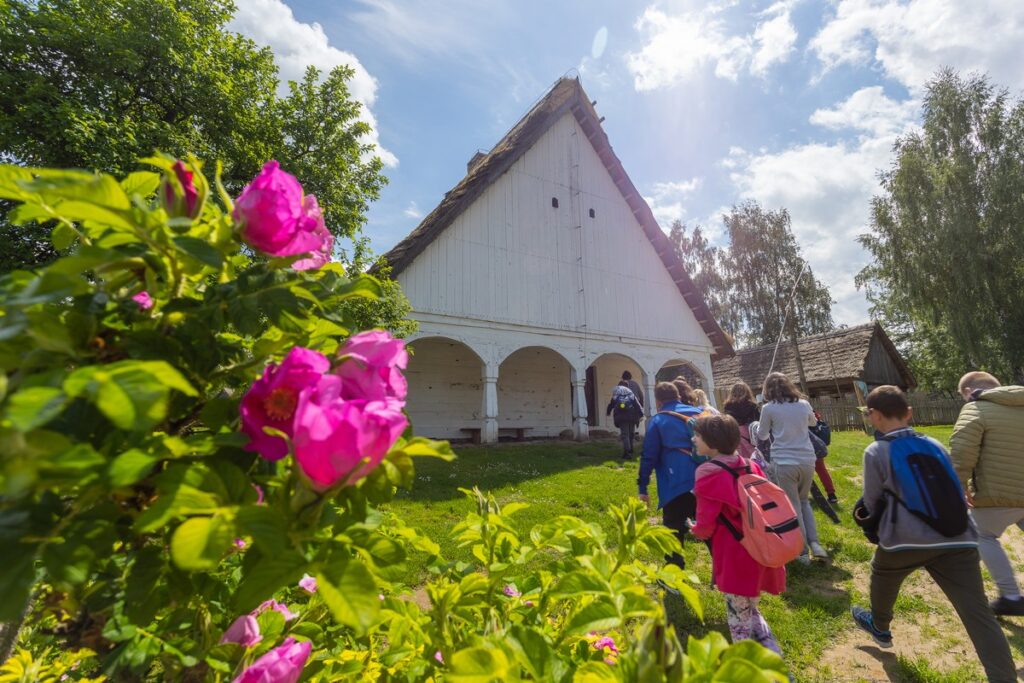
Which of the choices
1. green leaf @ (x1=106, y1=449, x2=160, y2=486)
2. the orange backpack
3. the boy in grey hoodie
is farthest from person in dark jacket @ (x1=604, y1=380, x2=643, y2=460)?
green leaf @ (x1=106, y1=449, x2=160, y2=486)

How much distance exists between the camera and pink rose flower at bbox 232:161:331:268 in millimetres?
725

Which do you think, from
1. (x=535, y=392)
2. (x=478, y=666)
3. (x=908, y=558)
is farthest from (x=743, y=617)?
(x=535, y=392)

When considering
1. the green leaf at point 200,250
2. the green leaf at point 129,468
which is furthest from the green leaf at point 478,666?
the green leaf at point 200,250

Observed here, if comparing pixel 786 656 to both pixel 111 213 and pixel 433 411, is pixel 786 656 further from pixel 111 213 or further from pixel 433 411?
pixel 433 411

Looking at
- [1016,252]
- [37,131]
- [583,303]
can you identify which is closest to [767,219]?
[1016,252]

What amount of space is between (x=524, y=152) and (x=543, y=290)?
3935mm

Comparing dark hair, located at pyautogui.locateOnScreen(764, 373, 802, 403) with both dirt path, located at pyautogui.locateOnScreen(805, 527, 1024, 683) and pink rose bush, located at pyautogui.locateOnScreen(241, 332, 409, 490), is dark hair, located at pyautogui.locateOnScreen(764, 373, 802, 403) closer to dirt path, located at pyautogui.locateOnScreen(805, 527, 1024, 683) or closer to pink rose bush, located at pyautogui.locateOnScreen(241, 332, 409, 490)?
dirt path, located at pyautogui.locateOnScreen(805, 527, 1024, 683)

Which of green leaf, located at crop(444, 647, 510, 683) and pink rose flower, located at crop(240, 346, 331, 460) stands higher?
pink rose flower, located at crop(240, 346, 331, 460)

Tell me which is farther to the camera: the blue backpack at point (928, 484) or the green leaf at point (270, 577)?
the blue backpack at point (928, 484)

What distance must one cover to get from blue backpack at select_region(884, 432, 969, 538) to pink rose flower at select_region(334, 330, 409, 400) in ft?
10.8

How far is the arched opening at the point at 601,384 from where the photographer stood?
53.0 ft

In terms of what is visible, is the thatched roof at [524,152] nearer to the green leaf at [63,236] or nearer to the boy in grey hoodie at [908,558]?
the boy in grey hoodie at [908,558]


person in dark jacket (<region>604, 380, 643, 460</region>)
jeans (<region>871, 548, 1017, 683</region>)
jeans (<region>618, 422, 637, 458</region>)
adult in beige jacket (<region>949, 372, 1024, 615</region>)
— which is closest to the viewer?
jeans (<region>871, 548, 1017, 683</region>)

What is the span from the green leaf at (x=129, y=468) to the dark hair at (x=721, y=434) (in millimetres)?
3140
